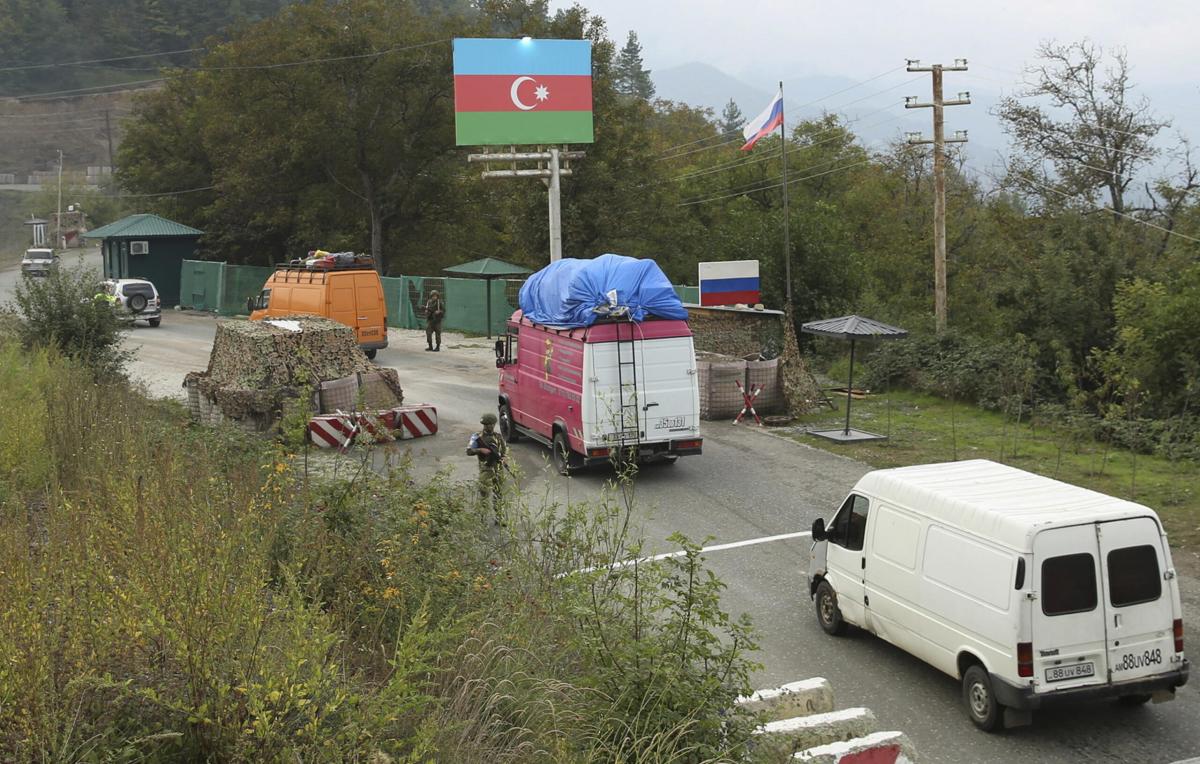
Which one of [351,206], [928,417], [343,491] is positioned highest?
[351,206]

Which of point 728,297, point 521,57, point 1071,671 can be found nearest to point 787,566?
point 1071,671

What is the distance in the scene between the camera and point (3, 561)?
545cm

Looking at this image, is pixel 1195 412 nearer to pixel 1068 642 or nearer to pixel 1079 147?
pixel 1068 642

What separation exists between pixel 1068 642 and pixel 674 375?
8.80 metres

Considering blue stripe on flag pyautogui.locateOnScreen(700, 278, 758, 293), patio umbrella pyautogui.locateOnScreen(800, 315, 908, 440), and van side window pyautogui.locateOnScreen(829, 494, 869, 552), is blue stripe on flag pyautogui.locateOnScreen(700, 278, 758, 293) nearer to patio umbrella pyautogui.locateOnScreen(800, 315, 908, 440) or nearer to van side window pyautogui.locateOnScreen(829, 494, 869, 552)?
patio umbrella pyautogui.locateOnScreen(800, 315, 908, 440)

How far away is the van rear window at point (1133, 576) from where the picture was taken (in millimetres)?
8383

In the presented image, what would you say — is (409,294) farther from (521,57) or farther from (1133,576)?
(1133,576)

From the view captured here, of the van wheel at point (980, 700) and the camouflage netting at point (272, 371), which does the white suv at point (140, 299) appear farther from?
the van wheel at point (980, 700)

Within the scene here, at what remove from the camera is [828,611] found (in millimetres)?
10945

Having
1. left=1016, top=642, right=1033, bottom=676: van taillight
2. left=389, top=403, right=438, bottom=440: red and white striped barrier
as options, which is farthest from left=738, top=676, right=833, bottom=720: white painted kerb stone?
left=389, top=403, right=438, bottom=440: red and white striped barrier

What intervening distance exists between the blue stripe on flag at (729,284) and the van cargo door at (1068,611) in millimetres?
20655

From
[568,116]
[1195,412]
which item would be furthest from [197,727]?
[568,116]

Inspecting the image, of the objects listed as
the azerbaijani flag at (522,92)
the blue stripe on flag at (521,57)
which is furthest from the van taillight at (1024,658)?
the blue stripe on flag at (521,57)

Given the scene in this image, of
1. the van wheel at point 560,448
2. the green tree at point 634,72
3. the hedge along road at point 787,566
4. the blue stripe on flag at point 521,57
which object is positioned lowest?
the hedge along road at point 787,566
